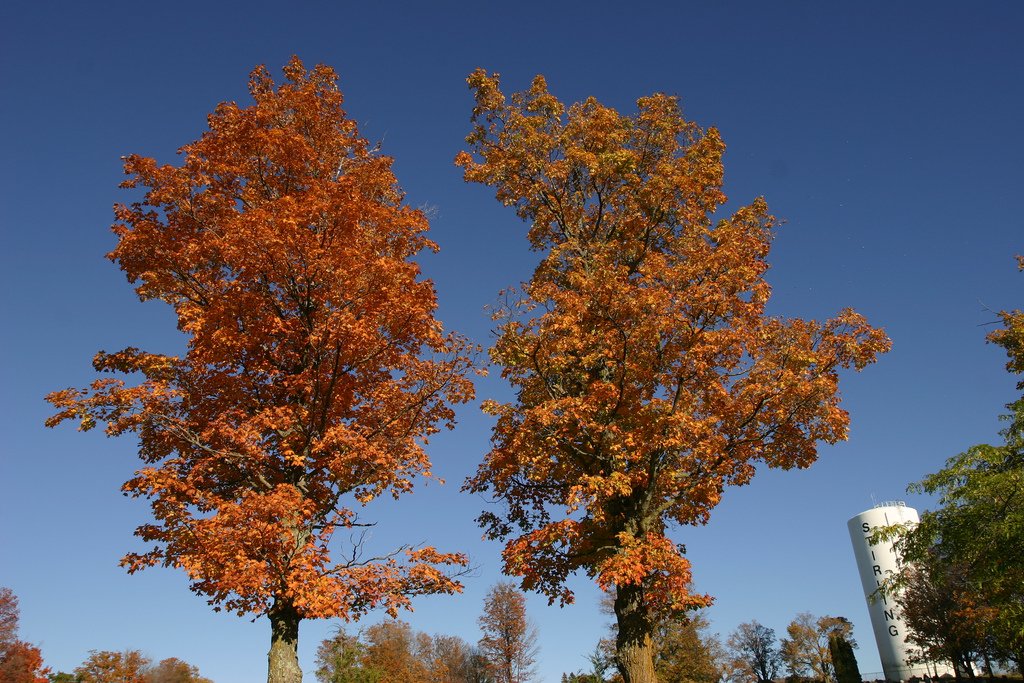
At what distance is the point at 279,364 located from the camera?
10500mm

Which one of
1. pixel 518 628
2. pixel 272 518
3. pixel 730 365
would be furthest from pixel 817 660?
pixel 272 518

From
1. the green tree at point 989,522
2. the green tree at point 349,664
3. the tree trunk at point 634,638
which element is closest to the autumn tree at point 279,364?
the tree trunk at point 634,638

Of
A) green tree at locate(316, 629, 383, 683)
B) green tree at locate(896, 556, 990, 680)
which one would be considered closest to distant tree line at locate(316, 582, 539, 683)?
green tree at locate(316, 629, 383, 683)

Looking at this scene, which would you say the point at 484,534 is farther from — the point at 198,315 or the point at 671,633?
the point at 671,633

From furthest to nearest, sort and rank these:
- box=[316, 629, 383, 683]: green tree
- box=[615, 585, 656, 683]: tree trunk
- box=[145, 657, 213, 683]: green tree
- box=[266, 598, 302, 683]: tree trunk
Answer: box=[145, 657, 213, 683]: green tree
box=[316, 629, 383, 683]: green tree
box=[615, 585, 656, 683]: tree trunk
box=[266, 598, 302, 683]: tree trunk

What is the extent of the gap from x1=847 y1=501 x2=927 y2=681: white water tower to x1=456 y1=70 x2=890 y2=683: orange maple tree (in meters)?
51.7

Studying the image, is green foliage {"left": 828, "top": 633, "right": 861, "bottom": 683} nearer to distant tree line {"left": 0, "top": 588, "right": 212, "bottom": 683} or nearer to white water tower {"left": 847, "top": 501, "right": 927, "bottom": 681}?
white water tower {"left": 847, "top": 501, "right": 927, "bottom": 681}

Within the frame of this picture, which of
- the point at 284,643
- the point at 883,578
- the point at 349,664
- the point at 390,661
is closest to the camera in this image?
the point at 284,643

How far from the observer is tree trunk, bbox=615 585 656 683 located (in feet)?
32.9

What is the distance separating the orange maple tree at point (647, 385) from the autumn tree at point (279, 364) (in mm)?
2098

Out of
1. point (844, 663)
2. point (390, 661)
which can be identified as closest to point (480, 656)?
point (390, 661)

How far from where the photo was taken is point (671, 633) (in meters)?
36.0

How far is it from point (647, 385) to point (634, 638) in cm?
435

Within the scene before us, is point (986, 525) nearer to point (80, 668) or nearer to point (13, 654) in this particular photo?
point (80, 668)
